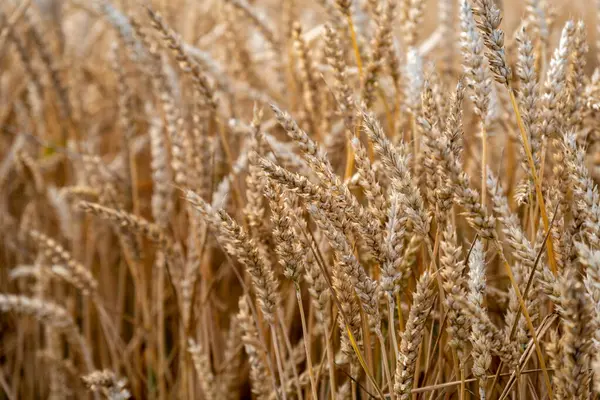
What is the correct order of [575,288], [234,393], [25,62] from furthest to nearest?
[25,62] < [234,393] < [575,288]

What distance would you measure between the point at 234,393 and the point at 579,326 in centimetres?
82

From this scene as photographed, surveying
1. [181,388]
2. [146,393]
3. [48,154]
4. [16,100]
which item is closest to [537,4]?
[181,388]

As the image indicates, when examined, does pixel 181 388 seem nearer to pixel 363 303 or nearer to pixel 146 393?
pixel 146 393

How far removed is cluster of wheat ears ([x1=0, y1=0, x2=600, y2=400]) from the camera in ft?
1.82

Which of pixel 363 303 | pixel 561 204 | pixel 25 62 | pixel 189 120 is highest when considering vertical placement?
pixel 25 62

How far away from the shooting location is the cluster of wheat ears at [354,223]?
1.82 ft

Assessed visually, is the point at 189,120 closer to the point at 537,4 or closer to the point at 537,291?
the point at 537,4

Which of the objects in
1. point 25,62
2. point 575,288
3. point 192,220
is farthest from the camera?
point 25,62

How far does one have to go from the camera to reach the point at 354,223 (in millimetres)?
559

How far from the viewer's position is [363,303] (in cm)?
A: 58

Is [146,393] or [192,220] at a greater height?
[192,220]

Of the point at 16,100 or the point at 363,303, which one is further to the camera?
the point at 16,100

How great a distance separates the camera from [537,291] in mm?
646

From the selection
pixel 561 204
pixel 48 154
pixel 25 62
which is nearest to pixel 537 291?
pixel 561 204
